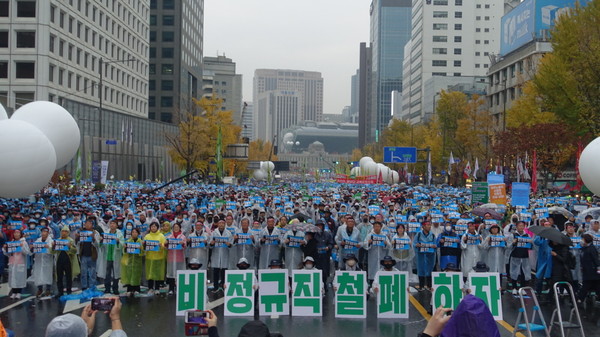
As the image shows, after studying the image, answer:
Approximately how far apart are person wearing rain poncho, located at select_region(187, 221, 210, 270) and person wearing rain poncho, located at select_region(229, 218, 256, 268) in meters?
0.66

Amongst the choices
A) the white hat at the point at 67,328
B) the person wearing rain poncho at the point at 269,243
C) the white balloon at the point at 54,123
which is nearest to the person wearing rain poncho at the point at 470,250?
the person wearing rain poncho at the point at 269,243

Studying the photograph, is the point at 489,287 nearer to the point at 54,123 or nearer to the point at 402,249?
the point at 402,249

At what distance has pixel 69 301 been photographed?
44.4 ft

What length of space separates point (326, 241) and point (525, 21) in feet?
202

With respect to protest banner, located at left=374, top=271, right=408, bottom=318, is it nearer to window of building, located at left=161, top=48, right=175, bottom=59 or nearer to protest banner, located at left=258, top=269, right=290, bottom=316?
protest banner, located at left=258, top=269, right=290, bottom=316

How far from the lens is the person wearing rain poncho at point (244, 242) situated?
1482 cm

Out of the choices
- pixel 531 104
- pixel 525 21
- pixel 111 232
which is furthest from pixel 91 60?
pixel 111 232

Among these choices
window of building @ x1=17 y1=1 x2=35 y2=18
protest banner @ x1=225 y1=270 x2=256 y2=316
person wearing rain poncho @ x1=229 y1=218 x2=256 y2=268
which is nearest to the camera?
protest banner @ x1=225 y1=270 x2=256 y2=316

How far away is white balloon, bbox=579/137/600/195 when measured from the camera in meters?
18.2

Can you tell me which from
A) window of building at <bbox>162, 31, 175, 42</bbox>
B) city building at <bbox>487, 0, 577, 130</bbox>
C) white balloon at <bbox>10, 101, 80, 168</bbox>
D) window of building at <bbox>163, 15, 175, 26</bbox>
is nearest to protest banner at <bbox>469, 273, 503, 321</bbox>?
white balloon at <bbox>10, 101, 80, 168</bbox>

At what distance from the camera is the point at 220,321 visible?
1162cm

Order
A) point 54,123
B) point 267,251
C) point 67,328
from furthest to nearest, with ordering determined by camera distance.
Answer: point 54,123 → point 267,251 → point 67,328

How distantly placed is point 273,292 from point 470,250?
503 cm

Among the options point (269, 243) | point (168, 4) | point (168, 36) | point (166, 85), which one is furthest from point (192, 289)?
point (168, 4)
